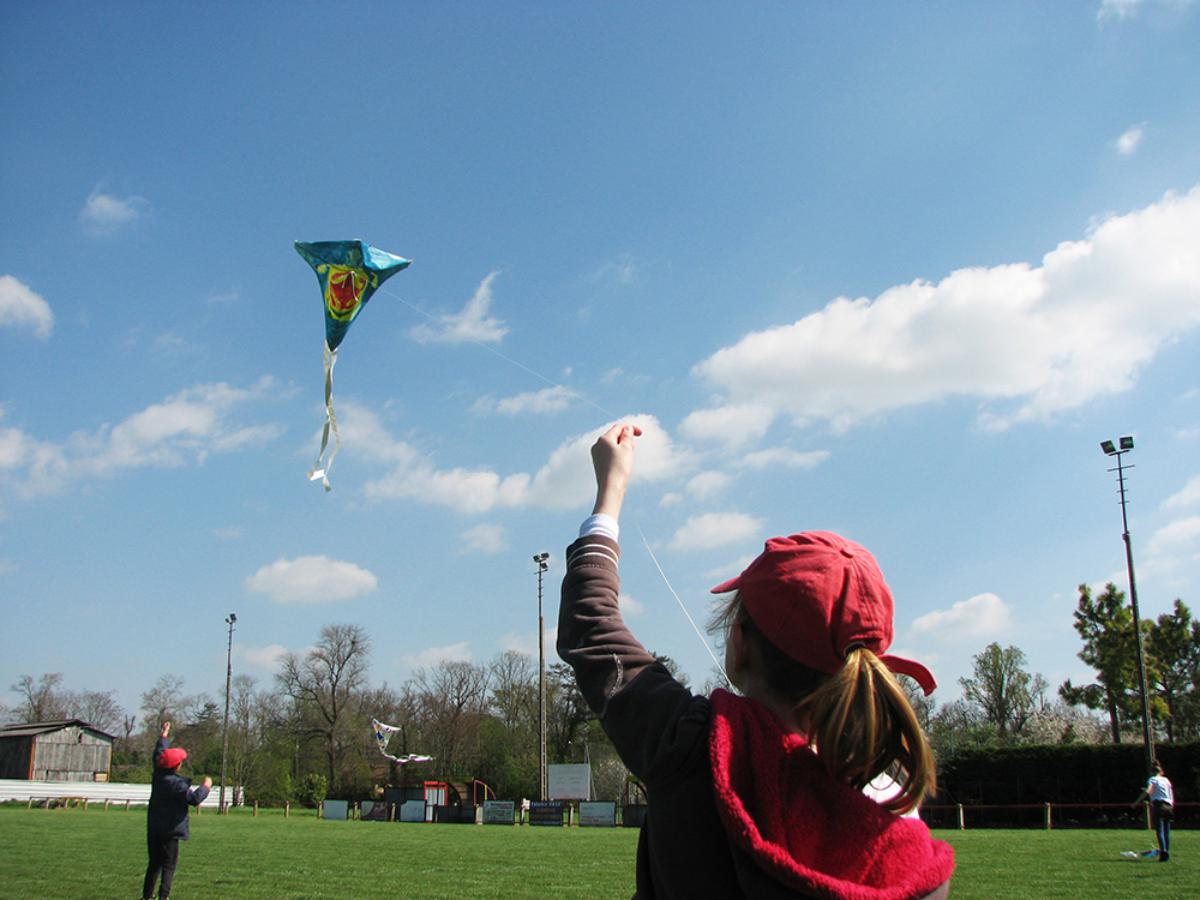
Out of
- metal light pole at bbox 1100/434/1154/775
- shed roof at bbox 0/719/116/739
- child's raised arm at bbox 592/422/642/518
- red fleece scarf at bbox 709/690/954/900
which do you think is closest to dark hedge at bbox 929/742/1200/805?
metal light pole at bbox 1100/434/1154/775

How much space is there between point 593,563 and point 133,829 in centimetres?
2909

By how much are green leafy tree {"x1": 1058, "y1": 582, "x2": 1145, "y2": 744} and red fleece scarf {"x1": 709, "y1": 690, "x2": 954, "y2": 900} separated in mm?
48609

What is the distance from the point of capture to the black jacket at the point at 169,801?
9.98 metres

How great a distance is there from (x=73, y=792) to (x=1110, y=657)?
2087 inches

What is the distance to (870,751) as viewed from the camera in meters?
1.35

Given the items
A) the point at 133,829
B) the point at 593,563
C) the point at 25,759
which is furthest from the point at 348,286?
the point at 25,759

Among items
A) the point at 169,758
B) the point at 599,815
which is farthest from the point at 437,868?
the point at 599,815

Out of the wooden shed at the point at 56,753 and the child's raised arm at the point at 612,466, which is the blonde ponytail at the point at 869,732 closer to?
the child's raised arm at the point at 612,466

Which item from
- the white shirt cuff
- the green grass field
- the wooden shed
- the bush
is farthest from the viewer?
the bush

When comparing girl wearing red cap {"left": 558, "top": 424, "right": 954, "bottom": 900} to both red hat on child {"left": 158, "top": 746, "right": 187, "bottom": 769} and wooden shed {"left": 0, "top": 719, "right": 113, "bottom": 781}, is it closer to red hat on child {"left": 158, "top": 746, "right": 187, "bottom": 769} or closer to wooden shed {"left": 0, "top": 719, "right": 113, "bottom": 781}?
red hat on child {"left": 158, "top": 746, "right": 187, "bottom": 769}

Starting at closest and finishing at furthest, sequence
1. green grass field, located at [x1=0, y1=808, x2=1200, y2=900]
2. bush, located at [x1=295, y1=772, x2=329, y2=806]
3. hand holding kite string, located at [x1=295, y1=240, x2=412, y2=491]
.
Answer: hand holding kite string, located at [x1=295, y1=240, x2=412, y2=491] → green grass field, located at [x1=0, y1=808, x2=1200, y2=900] → bush, located at [x1=295, y1=772, x2=329, y2=806]

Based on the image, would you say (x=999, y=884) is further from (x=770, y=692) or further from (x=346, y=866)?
(x=770, y=692)

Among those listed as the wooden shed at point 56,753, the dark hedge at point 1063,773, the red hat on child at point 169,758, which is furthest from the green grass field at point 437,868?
the wooden shed at point 56,753

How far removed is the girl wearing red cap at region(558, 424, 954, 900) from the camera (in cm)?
130
